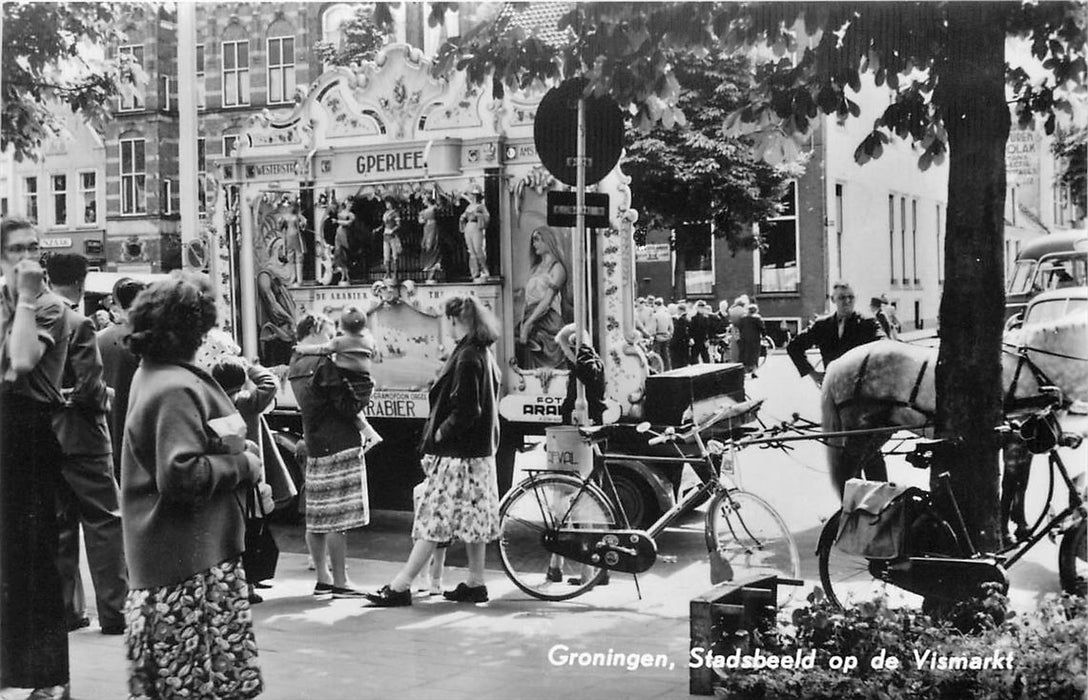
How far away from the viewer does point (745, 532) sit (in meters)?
6.68

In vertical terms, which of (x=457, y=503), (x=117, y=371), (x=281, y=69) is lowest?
(x=457, y=503)

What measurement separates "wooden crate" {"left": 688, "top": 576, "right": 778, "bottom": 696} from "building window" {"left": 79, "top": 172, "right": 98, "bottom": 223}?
393 centimetres

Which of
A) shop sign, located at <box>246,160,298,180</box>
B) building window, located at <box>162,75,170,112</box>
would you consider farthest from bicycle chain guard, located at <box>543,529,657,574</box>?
shop sign, located at <box>246,160,298,180</box>

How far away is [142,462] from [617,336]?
165 inches

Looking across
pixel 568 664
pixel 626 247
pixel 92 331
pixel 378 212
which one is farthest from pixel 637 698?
pixel 378 212

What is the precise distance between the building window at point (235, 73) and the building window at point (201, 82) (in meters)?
0.12

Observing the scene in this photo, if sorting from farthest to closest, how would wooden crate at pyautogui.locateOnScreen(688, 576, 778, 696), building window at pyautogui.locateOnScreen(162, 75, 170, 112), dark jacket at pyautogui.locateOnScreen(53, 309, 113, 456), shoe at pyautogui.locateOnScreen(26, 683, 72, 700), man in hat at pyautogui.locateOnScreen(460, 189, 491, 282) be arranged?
man in hat at pyautogui.locateOnScreen(460, 189, 491, 282)
building window at pyautogui.locateOnScreen(162, 75, 170, 112)
dark jacket at pyautogui.locateOnScreen(53, 309, 113, 456)
wooden crate at pyautogui.locateOnScreen(688, 576, 778, 696)
shoe at pyautogui.locateOnScreen(26, 683, 72, 700)

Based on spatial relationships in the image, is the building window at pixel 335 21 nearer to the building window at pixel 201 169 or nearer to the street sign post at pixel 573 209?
the building window at pixel 201 169

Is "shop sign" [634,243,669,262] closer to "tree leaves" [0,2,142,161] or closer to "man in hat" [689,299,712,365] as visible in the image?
"man in hat" [689,299,712,365]

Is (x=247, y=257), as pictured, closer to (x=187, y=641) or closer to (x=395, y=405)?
(x=395, y=405)

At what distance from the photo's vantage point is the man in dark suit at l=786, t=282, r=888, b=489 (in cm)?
665

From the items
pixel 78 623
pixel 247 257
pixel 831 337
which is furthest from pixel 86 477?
pixel 831 337

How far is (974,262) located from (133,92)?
4.49 m

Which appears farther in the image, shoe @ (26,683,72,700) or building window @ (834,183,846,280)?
building window @ (834,183,846,280)
